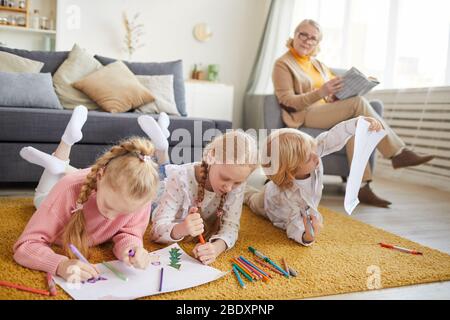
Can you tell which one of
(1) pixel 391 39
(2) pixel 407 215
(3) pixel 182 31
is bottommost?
(2) pixel 407 215

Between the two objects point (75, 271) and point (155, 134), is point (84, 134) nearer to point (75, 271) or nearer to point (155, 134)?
point (155, 134)

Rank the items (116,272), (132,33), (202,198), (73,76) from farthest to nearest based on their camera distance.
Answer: (132,33) → (73,76) → (202,198) → (116,272)

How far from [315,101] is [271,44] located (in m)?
2.54

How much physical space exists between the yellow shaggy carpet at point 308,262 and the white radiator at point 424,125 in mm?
1552

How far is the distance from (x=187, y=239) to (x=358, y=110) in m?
1.40

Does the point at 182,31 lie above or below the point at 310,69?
above

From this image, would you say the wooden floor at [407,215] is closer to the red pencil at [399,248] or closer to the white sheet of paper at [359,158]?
the red pencil at [399,248]

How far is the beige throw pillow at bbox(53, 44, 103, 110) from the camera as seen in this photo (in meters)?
2.87

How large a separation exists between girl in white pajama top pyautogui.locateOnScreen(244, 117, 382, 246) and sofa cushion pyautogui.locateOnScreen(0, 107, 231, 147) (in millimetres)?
846

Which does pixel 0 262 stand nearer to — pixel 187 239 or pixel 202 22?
pixel 187 239

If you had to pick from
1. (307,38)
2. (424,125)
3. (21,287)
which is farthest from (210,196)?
(424,125)

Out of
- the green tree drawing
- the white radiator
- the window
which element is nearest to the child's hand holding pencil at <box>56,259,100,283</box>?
the green tree drawing

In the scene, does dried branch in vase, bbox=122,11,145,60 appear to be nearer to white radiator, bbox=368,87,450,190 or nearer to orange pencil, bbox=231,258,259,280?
white radiator, bbox=368,87,450,190

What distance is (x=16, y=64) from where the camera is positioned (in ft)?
9.18
